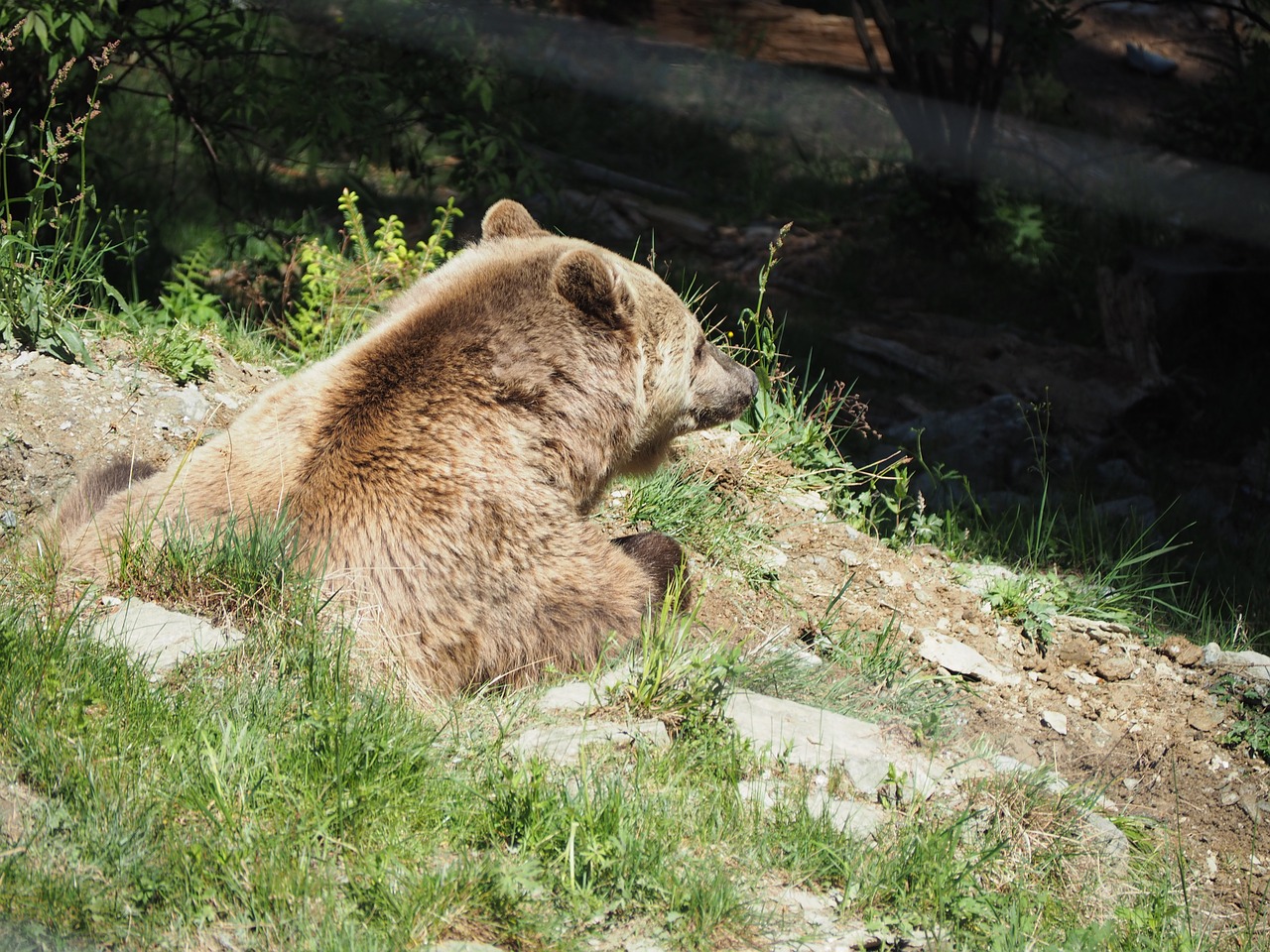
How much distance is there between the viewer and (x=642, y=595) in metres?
3.71

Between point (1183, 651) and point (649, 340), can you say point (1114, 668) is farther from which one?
point (649, 340)

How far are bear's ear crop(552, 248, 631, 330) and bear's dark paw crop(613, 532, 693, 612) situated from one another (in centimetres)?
73

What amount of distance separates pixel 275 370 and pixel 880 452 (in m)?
3.43

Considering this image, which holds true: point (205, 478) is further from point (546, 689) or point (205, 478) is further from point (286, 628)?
point (546, 689)

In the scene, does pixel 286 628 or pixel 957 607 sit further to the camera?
pixel 957 607

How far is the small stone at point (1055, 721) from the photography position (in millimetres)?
4120

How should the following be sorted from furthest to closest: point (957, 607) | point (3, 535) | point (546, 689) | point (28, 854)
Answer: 1. point (957, 607)
2. point (3, 535)
3. point (546, 689)
4. point (28, 854)

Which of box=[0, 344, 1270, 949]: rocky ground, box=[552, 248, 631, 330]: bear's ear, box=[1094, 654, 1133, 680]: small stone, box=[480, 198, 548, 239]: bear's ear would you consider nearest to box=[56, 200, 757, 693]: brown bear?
box=[552, 248, 631, 330]: bear's ear

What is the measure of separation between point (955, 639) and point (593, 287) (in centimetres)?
198

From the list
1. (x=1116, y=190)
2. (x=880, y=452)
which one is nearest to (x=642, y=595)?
(x=880, y=452)

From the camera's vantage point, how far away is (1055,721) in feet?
13.6

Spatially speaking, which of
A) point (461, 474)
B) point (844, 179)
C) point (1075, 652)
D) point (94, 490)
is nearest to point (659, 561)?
point (461, 474)

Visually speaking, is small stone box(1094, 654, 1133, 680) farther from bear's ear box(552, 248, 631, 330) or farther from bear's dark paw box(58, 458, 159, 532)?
bear's dark paw box(58, 458, 159, 532)

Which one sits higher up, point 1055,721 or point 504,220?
point 504,220
